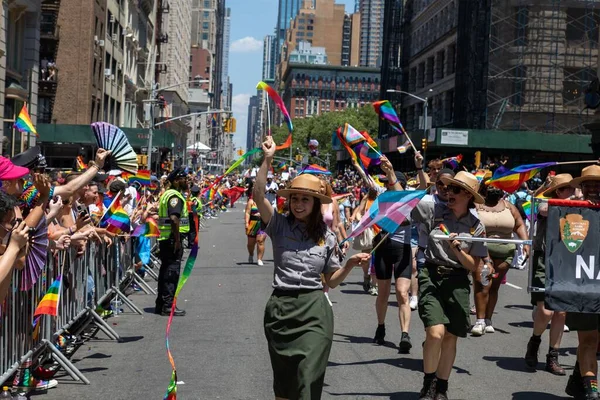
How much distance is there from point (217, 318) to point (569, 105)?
4579cm

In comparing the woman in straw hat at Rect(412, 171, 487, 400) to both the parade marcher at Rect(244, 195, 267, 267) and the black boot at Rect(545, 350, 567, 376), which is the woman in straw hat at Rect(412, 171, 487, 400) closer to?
the black boot at Rect(545, 350, 567, 376)

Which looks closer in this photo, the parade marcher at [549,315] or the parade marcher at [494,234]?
the parade marcher at [549,315]

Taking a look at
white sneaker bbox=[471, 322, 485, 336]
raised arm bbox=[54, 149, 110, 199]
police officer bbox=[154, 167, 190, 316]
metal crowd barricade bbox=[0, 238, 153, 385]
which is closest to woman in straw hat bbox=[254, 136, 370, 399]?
raised arm bbox=[54, 149, 110, 199]

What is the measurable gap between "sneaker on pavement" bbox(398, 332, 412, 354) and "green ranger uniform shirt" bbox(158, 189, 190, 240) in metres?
4.03

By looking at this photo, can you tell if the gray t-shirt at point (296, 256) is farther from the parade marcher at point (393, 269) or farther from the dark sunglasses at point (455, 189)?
the parade marcher at point (393, 269)

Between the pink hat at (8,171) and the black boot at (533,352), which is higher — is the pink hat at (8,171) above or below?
above

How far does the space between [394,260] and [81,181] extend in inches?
157

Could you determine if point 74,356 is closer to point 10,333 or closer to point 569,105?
Result: point 10,333

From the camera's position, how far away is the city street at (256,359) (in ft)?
25.9

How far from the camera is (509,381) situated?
853cm

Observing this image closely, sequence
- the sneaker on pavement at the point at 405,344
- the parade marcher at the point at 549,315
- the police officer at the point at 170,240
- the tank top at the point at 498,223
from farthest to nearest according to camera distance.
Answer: the police officer at the point at 170,240
the tank top at the point at 498,223
the sneaker on pavement at the point at 405,344
the parade marcher at the point at 549,315

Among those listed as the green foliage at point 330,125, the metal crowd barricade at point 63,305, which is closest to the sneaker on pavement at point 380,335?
the metal crowd barricade at point 63,305

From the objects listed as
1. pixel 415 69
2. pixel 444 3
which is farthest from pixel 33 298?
pixel 415 69

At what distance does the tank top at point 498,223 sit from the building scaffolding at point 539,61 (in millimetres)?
43174
